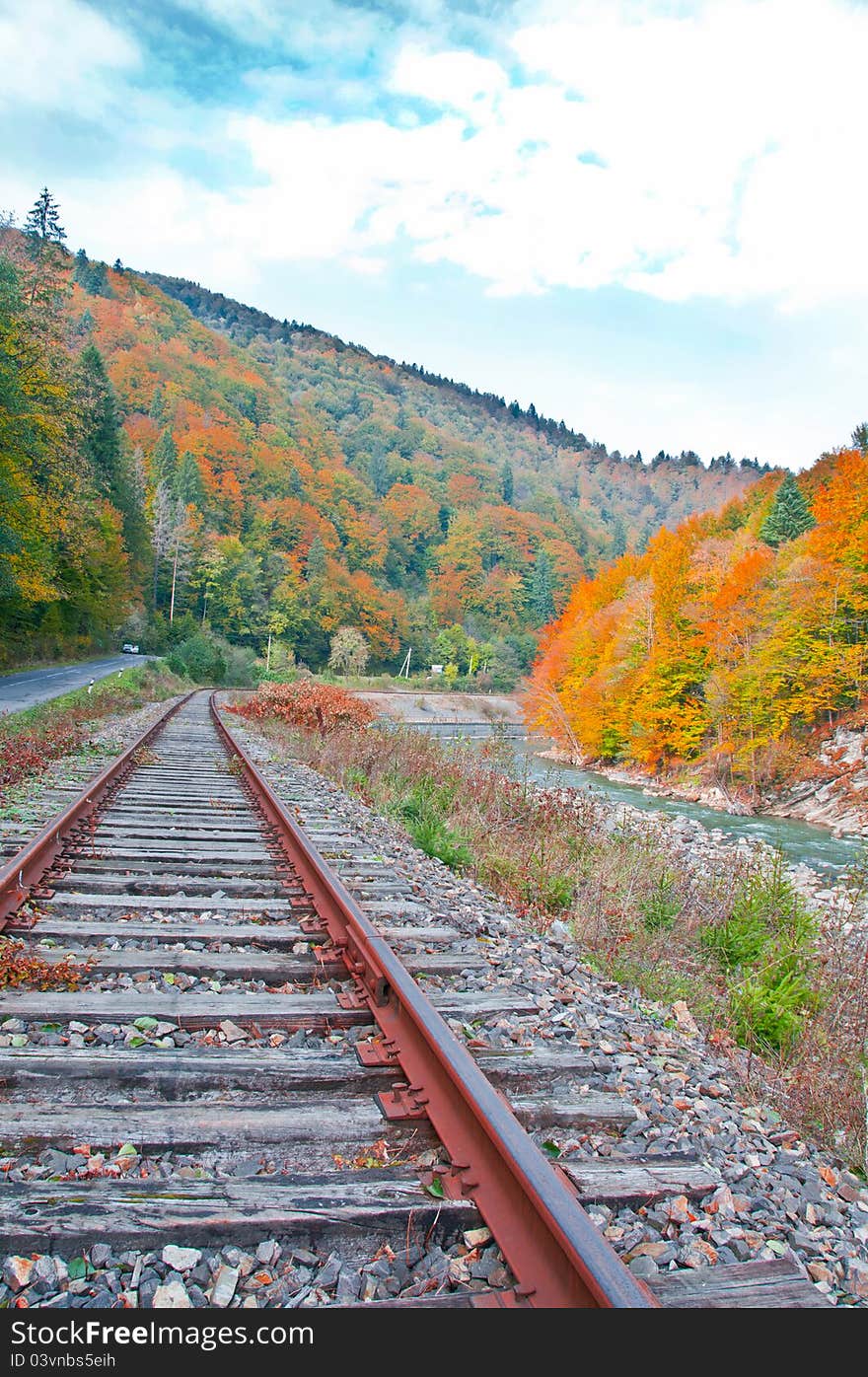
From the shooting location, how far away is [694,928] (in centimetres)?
632

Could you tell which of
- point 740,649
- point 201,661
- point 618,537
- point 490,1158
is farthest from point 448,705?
point 618,537

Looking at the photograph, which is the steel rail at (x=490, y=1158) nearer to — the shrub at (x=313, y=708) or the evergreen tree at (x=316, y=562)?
the shrub at (x=313, y=708)

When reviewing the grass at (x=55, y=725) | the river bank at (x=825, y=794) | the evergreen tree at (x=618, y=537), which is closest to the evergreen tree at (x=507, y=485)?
the evergreen tree at (x=618, y=537)

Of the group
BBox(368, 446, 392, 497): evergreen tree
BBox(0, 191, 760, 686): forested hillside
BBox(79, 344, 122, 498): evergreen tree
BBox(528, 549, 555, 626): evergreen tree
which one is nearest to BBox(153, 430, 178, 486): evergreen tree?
BBox(0, 191, 760, 686): forested hillside

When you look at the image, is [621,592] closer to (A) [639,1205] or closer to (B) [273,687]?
(B) [273,687]

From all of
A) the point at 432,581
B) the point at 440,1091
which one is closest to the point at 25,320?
the point at 440,1091

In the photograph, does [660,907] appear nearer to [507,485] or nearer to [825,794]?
[825,794]

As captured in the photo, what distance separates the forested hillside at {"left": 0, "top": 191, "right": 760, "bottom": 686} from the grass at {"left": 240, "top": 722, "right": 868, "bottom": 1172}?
76.2ft

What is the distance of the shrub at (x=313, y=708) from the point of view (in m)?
17.2

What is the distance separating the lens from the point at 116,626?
5872 centimetres

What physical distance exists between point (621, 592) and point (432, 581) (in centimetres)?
7883

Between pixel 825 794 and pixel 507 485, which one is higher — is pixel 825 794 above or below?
below

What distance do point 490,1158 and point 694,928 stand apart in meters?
4.55

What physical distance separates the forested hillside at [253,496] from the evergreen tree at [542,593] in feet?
1.15
